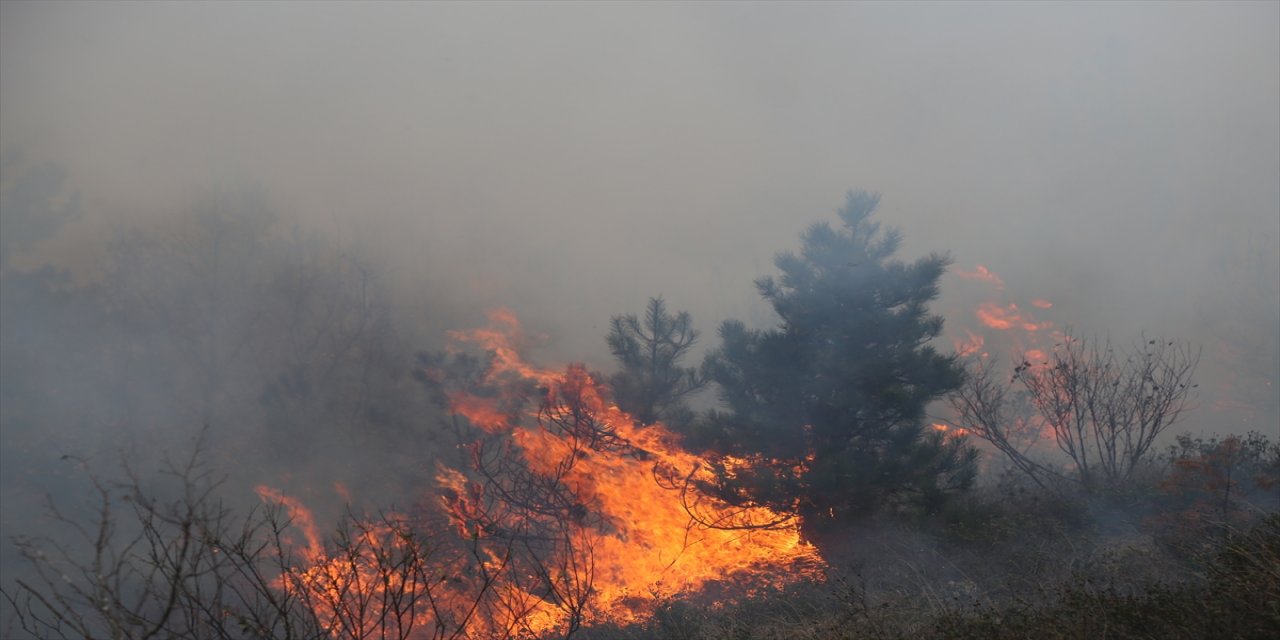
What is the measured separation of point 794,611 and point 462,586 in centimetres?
968

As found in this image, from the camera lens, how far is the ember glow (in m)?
14.9

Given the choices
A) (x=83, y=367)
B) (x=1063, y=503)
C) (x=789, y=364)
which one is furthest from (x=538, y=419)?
(x=83, y=367)

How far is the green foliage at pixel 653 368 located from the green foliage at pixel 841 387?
155 cm

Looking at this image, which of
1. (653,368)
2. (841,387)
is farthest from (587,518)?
(841,387)

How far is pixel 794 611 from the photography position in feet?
35.3

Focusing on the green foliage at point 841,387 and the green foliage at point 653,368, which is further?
the green foliage at point 653,368

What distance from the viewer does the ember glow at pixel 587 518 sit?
14.9 m

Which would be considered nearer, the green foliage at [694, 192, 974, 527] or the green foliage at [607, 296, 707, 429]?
the green foliage at [694, 192, 974, 527]

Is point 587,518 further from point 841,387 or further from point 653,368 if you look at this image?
point 841,387

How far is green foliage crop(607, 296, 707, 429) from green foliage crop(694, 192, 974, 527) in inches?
60.9

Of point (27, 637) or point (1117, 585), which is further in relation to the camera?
point (27, 637)

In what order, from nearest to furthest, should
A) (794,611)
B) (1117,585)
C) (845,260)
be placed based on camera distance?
(1117,585) → (794,611) → (845,260)

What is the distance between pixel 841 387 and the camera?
561 inches

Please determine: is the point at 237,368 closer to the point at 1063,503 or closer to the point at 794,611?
the point at 794,611
